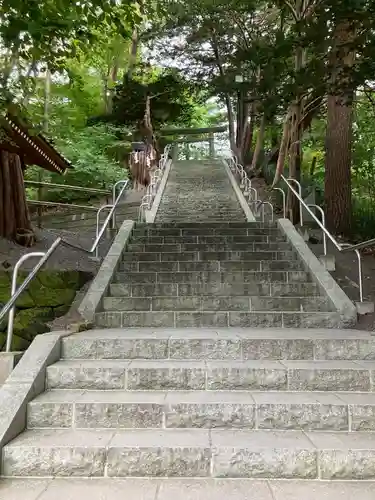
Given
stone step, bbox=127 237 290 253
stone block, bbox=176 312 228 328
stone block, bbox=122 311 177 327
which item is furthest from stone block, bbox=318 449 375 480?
stone step, bbox=127 237 290 253

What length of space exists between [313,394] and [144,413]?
4.26 feet

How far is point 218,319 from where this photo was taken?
4602 mm

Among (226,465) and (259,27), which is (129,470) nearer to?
(226,465)

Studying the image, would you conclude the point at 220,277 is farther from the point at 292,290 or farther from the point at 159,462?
the point at 159,462

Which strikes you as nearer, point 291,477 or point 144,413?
point 291,477

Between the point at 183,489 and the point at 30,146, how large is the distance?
24.6 feet

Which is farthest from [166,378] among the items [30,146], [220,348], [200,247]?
[30,146]

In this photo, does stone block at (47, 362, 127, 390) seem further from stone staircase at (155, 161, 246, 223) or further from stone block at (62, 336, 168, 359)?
stone staircase at (155, 161, 246, 223)

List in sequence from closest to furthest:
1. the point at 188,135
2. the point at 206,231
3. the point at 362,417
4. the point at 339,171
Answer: the point at 362,417 → the point at 206,231 → the point at 339,171 → the point at 188,135

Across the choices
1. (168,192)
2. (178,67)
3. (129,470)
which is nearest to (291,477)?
(129,470)

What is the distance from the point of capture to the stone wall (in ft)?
16.4

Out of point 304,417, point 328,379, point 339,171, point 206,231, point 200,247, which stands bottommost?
point 304,417

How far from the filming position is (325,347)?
375 cm

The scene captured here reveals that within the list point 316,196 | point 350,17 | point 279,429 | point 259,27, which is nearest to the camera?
point 279,429
